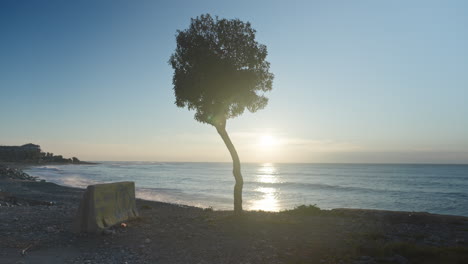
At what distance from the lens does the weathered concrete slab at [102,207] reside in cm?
1160

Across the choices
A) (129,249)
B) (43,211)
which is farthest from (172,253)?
(43,211)

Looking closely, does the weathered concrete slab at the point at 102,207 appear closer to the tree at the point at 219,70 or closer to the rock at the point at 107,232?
the rock at the point at 107,232

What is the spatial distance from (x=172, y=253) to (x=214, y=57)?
29.7ft

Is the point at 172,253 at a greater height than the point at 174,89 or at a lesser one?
lesser

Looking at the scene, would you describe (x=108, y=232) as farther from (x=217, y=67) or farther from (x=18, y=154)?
(x=18, y=154)

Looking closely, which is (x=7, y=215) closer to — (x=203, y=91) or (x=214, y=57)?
(x=203, y=91)

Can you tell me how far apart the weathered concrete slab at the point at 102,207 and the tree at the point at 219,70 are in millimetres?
5169

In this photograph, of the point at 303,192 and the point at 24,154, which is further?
the point at 24,154

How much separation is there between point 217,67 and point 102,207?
25.5 ft

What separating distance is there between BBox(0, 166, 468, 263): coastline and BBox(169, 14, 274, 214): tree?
3.63m

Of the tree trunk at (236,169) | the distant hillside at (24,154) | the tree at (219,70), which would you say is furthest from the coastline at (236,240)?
the distant hillside at (24,154)

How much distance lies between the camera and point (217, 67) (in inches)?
587

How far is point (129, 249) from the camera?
980 centimetres

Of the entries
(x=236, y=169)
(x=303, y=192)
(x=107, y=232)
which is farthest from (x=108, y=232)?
(x=303, y=192)
